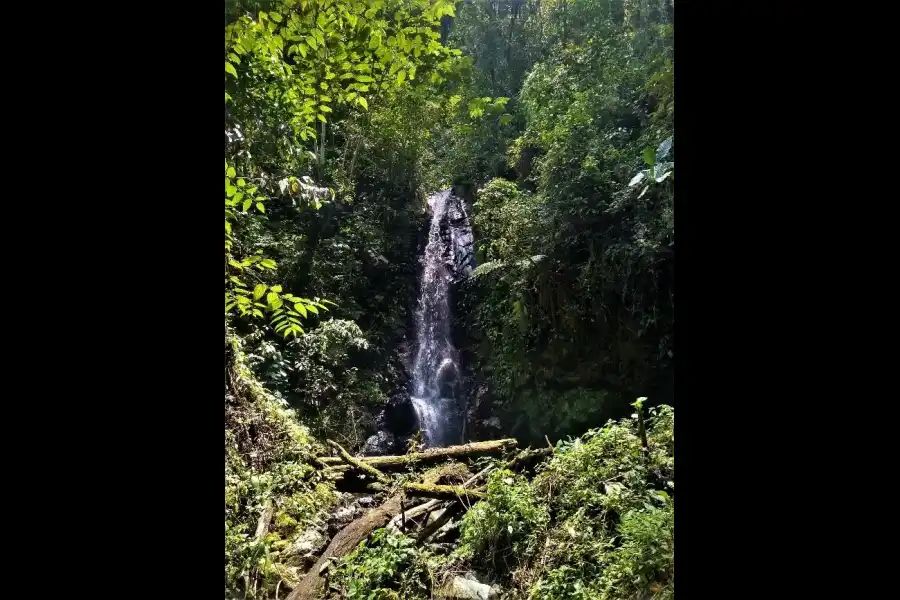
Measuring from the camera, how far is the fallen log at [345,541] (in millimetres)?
2799

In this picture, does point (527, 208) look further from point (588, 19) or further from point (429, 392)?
point (429, 392)

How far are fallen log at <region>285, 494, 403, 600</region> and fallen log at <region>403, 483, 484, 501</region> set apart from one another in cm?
10

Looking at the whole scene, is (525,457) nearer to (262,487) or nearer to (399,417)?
(262,487)

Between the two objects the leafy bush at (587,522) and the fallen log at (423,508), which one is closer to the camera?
the leafy bush at (587,522)

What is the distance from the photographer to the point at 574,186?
4.88 metres

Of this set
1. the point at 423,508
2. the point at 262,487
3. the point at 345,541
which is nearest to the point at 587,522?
the point at 423,508

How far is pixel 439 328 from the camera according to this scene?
6.86 metres

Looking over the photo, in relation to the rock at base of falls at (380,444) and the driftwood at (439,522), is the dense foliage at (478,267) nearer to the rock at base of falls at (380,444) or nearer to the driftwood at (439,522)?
the rock at base of falls at (380,444)

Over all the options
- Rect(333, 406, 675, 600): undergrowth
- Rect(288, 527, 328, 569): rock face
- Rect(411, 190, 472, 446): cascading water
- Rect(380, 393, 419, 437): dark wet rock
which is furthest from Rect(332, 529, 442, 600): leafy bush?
Rect(411, 190, 472, 446): cascading water

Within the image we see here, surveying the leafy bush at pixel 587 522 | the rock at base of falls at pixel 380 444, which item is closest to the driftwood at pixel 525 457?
the leafy bush at pixel 587 522

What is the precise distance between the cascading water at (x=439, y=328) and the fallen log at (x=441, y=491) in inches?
100.0

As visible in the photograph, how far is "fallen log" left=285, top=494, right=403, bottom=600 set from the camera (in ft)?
9.18

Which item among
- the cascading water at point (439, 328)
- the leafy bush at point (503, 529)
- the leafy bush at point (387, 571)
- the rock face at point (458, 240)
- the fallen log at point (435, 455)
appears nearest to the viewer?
the leafy bush at point (387, 571)
